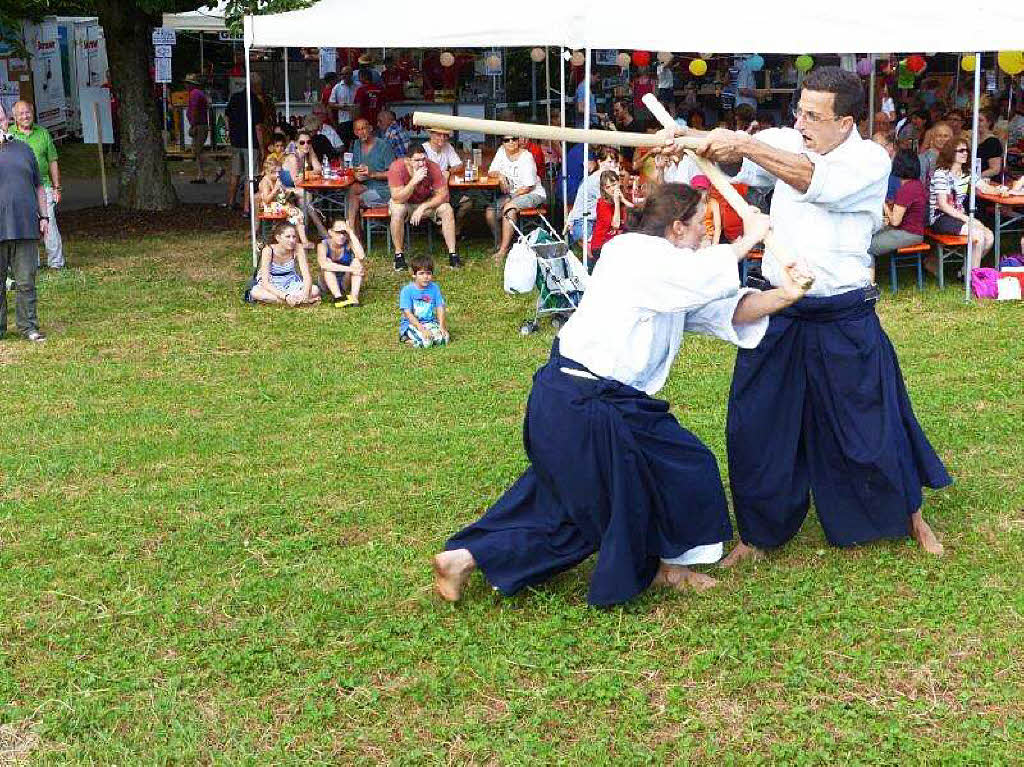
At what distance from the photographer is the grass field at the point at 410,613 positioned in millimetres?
4148

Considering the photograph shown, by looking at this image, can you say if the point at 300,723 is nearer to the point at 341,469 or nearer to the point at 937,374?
the point at 341,469

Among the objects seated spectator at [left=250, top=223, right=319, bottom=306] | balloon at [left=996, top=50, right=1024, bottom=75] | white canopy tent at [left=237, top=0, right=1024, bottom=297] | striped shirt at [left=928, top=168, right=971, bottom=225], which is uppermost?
white canopy tent at [left=237, top=0, right=1024, bottom=297]

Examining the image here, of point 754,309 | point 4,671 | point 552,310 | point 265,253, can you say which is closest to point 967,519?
point 754,309

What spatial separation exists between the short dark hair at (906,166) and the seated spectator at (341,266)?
436cm

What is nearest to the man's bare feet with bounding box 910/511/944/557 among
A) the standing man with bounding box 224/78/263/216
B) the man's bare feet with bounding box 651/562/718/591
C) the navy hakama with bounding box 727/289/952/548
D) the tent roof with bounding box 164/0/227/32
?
the navy hakama with bounding box 727/289/952/548

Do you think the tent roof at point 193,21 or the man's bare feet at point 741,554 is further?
the tent roof at point 193,21

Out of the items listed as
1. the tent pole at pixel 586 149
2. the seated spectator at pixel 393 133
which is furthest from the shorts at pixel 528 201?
the seated spectator at pixel 393 133

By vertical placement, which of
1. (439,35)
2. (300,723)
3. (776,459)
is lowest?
(300,723)

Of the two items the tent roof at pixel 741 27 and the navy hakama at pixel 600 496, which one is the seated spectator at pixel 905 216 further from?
the navy hakama at pixel 600 496

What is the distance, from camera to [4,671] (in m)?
4.62

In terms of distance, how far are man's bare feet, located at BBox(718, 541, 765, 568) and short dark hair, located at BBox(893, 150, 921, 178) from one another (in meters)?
6.44

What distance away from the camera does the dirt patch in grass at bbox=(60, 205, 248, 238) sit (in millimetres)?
15109

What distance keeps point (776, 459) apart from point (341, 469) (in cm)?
240

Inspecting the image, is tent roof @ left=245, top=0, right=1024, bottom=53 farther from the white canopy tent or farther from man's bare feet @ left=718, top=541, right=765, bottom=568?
man's bare feet @ left=718, top=541, right=765, bottom=568
